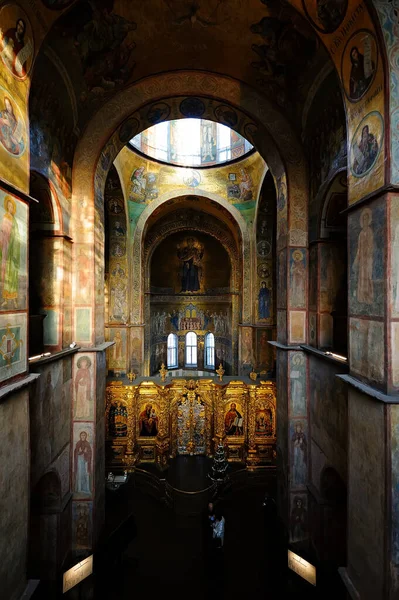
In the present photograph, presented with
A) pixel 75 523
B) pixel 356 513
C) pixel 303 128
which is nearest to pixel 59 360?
pixel 75 523

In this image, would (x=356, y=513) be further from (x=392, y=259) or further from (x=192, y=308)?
(x=192, y=308)

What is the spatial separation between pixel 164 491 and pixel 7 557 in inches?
322

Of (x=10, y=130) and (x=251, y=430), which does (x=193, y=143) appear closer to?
(x=10, y=130)

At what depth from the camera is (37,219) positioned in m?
8.09

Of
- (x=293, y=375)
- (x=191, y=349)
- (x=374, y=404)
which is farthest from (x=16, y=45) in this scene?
(x=191, y=349)

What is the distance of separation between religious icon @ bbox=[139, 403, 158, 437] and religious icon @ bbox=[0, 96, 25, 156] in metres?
11.4

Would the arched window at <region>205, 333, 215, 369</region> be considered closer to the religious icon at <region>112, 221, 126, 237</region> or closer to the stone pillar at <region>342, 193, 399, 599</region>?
the religious icon at <region>112, 221, 126, 237</region>

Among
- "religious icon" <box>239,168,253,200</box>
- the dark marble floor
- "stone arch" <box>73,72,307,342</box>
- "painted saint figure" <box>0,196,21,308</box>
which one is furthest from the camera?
"religious icon" <box>239,168,253,200</box>

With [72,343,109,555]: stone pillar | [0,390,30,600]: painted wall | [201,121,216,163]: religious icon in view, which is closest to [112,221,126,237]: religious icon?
[201,121,216,163]: religious icon

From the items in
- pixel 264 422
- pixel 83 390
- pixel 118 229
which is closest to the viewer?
pixel 83 390

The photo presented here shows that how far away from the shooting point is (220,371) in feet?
46.4

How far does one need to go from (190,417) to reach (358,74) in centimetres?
1317

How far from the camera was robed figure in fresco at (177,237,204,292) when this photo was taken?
22125 millimetres

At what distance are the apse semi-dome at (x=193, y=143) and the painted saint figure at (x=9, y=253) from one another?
12.1 metres
